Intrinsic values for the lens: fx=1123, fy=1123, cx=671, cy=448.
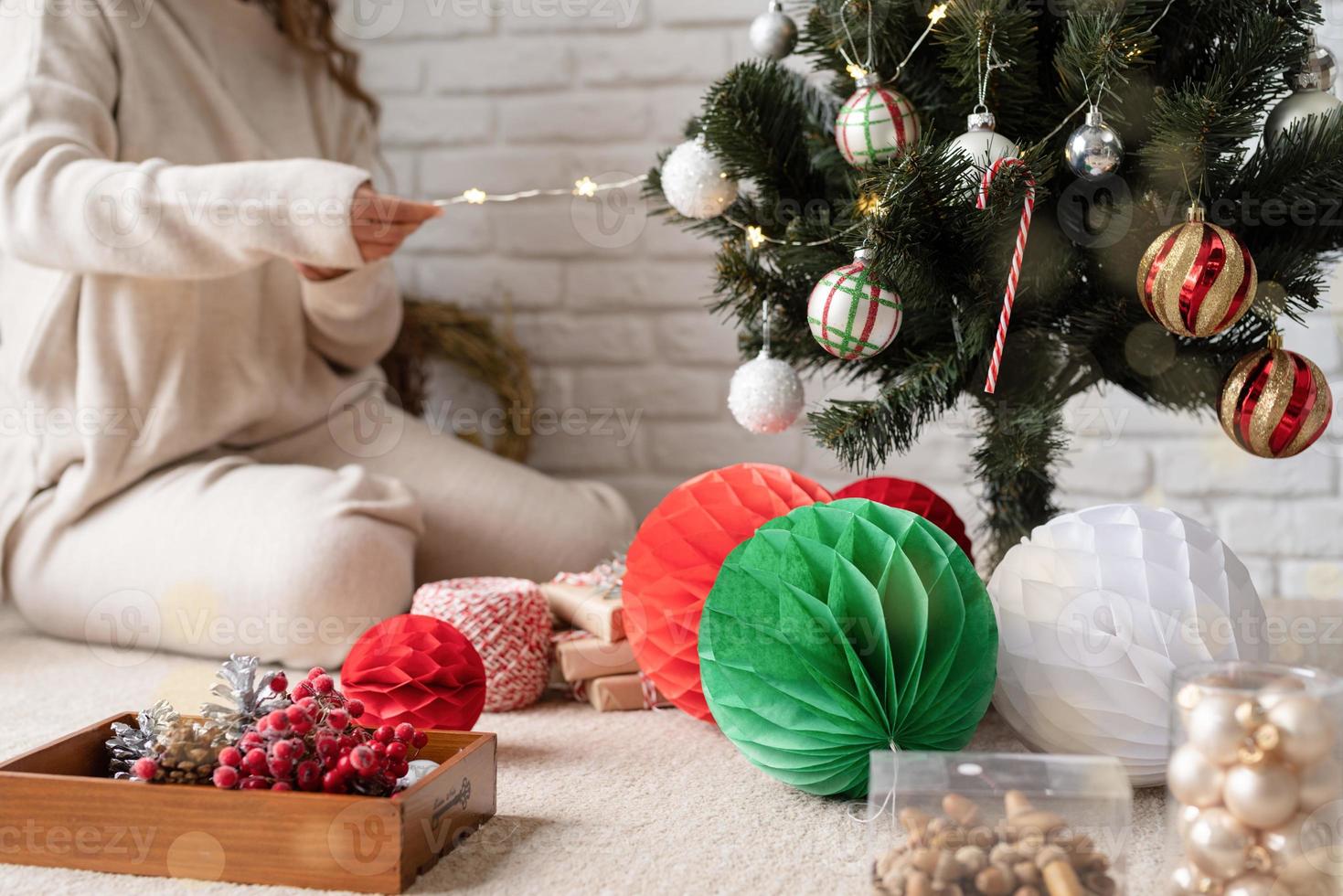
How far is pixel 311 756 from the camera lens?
66 centimetres

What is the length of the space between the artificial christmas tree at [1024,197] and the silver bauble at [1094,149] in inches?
0.8

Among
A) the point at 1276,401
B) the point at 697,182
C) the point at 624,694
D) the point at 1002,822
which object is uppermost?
the point at 697,182

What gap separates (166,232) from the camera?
3.72 feet

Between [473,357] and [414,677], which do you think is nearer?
[414,677]

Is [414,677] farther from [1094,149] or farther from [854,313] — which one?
[1094,149]

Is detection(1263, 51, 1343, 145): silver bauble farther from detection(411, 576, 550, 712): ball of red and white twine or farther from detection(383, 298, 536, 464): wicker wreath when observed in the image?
detection(383, 298, 536, 464): wicker wreath

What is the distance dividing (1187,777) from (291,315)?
3.80ft

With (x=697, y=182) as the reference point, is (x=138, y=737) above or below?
below

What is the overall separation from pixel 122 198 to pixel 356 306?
0.30 metres

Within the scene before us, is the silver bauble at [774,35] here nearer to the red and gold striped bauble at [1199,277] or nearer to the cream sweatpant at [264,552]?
the red and gold striped bauble at [1199,277]

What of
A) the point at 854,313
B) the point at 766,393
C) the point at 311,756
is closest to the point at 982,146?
the point at 854,313

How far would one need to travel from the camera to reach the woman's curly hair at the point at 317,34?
4.79ft

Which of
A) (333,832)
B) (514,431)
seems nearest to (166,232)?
(514,431)

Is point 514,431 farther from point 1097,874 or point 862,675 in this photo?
point 1097,874
